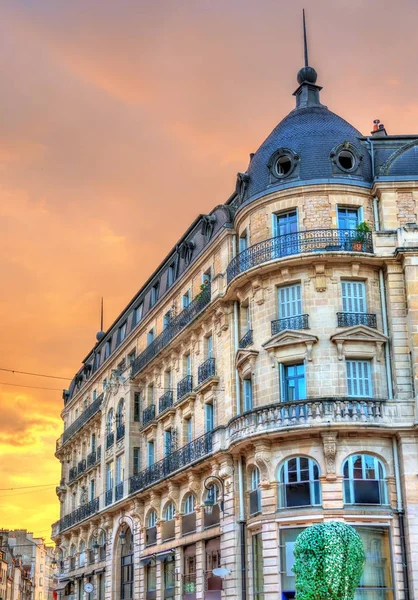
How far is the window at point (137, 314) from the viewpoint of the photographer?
50.7 m

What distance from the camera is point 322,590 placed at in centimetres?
1773

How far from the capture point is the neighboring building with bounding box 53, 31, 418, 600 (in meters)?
29.6

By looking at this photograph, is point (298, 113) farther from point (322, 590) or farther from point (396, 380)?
point (322, 590)

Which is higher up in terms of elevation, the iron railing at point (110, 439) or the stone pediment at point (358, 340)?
the iron railing at point (110, 439)

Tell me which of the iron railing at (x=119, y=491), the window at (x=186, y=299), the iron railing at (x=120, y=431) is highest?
the window at (x=186, y=299)

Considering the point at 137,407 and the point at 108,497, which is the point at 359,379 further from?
the point at 108,497

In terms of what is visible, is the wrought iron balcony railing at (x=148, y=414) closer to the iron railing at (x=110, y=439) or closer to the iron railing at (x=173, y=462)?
the iron railing at (x=173, y=462)

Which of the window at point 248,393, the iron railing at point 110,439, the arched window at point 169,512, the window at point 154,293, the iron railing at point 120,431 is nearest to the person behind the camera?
the window at point 248,393

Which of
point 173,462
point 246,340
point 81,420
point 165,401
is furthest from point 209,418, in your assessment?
point 81,420

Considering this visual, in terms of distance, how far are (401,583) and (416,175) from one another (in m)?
14.6

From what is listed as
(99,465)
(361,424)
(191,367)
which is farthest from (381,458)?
(99,465)

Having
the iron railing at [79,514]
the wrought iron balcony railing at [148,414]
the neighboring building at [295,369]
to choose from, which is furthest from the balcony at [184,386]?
the iron railing at [79,514]

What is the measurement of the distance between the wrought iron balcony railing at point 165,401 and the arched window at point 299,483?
42.1 ft

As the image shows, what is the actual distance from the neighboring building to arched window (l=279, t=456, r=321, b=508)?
0.05 meters
